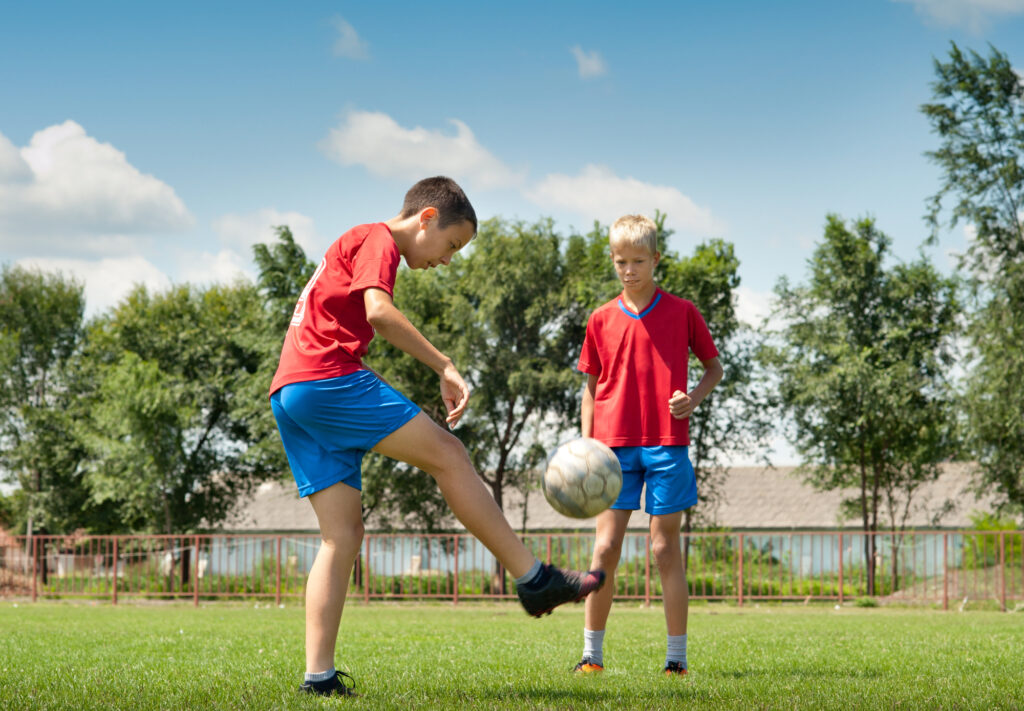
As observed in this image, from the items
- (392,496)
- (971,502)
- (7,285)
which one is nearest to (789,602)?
(392,496)

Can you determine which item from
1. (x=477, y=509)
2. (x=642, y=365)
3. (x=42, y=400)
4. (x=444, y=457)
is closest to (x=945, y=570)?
(x=642, y=365)

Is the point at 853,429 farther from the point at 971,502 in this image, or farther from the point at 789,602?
the point at 971,502

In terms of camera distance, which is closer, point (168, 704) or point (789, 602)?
point (168, 704)

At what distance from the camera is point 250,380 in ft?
110

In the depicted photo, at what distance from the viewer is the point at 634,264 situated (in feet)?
17.0

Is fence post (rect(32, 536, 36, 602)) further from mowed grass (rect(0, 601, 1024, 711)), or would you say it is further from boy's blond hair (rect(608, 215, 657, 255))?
boy's blond hair (rect(608, 215, 657, 255))

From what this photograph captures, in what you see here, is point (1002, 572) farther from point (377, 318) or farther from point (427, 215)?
point (377, 318)

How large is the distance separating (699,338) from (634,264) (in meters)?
0.63

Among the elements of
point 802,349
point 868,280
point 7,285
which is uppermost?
point 7,285

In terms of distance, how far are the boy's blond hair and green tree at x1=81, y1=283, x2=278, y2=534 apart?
27.8m

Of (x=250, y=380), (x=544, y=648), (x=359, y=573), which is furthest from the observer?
(x=250, y=380)

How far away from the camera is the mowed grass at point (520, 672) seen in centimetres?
358

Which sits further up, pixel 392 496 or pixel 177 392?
pixel 177 392

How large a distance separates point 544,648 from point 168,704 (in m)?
3.52
